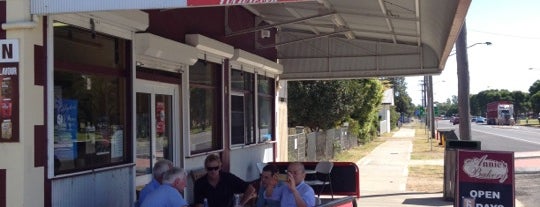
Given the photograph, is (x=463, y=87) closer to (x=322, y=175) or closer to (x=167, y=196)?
(x=322, y=175)

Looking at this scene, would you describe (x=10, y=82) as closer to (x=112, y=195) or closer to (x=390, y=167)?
(x=112, y=195)

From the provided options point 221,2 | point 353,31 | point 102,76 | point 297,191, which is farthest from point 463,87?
point 221,2

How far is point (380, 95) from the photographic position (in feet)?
112

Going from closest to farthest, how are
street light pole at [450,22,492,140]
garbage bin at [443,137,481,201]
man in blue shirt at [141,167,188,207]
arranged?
man in blue shirt at [141,167,188,207]
garbage bin at [443,137,481,201]
street light pole at [450,22,492,140]

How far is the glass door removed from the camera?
25.2 ft

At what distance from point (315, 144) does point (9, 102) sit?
707 inches

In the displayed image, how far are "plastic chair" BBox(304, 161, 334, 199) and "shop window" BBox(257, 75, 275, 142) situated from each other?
1867 mm

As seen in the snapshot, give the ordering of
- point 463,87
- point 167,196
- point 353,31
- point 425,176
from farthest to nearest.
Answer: point 425,176 → point 463,87 → point 353,31 → point 167,196

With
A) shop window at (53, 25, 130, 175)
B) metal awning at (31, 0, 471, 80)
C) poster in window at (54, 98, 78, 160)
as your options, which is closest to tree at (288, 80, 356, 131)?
metal awning at (31, 0, 471, 80)

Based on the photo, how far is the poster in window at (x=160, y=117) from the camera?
27.0 ft

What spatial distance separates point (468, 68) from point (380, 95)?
65.2 ft

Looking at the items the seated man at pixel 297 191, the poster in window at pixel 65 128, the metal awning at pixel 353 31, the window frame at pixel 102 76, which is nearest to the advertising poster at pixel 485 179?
the metal awning at pixel 353 31

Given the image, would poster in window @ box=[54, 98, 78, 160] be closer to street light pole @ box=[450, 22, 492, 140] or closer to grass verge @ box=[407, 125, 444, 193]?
grass verge @ box=[407, 125, 444, 193]

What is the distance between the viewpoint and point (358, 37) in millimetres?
13719
